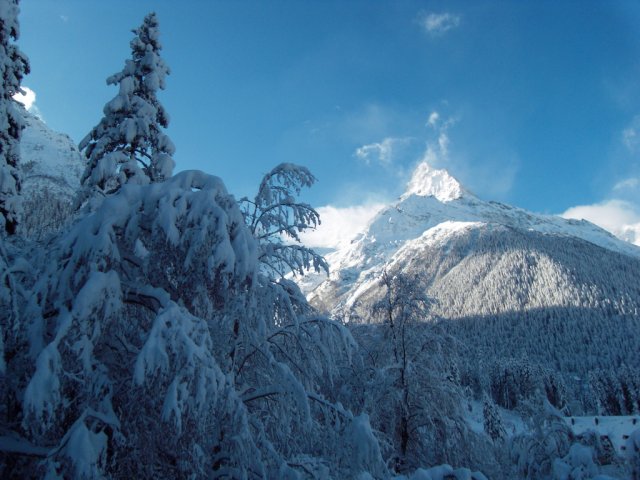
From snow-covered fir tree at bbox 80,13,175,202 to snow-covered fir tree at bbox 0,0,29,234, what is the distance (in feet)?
5.21

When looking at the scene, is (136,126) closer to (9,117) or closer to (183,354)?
(9,117)

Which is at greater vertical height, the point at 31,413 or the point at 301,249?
the point at 301,249

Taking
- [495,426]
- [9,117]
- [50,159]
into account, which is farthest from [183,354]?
[50,159]

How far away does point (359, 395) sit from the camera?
1166 cm

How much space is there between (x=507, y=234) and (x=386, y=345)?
196m

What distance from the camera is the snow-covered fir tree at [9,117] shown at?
770 centimetres

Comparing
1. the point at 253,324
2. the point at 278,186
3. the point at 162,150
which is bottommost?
the point at 253,324

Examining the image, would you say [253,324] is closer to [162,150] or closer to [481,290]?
[162,150]

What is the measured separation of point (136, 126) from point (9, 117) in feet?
8.56

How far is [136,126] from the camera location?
10.4 meters

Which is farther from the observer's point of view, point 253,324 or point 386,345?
point 386,345

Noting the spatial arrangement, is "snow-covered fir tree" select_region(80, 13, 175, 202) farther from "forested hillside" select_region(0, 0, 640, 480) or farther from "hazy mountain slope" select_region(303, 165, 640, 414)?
"hazy mountain slope" select_region(303, 165, 640, 414)

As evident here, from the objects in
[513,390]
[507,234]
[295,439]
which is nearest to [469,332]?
[513,390]

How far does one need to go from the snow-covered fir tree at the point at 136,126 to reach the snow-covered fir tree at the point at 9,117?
1589 mm
